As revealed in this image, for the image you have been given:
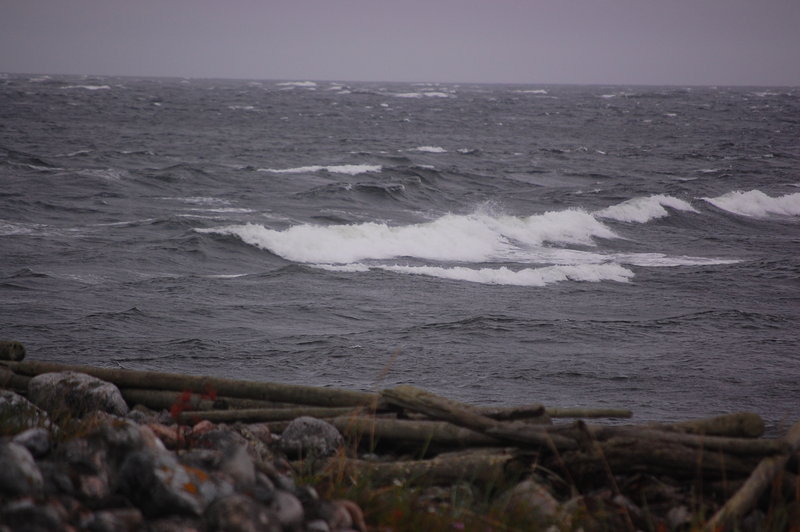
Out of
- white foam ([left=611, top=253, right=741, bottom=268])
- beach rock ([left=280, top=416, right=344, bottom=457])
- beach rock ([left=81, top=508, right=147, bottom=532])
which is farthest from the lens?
white foam ([left=611, top=253, right=741, bottom=268])

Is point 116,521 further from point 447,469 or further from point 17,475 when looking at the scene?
point 447,469

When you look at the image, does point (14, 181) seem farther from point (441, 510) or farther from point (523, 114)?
point (523, 114)

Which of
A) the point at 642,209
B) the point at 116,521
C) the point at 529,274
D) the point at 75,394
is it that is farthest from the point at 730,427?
the point at 642,209

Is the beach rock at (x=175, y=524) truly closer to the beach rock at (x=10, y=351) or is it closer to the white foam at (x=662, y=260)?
the beach rock at (x=10, y=351)

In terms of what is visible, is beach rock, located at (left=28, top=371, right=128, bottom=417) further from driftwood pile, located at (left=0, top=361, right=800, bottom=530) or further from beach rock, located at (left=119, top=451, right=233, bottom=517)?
beach rock, located at (left=119, top=451, right=233, bottom=517)

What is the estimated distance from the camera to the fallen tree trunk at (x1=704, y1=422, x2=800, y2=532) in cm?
395

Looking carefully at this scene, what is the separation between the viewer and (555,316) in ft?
49.0

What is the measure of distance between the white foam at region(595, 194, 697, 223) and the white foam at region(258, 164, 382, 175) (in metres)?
13.0

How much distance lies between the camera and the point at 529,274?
18.5 m

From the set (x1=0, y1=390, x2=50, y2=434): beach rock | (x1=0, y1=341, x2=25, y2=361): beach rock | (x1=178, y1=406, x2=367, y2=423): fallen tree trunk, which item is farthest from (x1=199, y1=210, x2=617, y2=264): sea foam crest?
(x1=178, y1=406, x2=367, y2=423): fallen tree trunk

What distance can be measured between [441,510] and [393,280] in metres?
14.0

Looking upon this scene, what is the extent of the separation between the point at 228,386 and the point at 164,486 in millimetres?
2379

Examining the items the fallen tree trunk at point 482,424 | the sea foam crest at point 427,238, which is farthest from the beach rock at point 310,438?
the sea foam crest at point 427,238

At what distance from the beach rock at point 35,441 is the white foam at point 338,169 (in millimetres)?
33026
